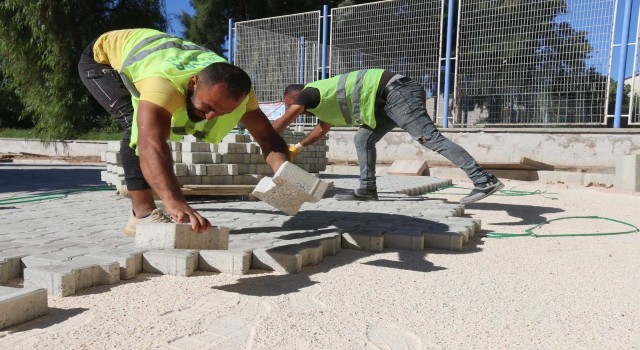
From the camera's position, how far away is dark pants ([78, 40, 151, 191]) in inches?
115

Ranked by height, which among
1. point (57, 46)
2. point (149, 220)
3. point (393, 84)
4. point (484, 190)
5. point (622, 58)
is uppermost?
point (57, 46)

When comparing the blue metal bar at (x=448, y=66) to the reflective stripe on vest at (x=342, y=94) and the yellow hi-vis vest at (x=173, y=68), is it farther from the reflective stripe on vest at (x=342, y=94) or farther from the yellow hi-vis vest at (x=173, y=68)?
the yellow hi-vis vest at (x=173, y=68)

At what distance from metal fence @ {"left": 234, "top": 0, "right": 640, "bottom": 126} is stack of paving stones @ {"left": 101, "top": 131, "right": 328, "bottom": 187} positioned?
545 centimetres

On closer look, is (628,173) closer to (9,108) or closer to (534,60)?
(534,60)

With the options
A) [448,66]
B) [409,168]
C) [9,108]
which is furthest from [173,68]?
[9,108]

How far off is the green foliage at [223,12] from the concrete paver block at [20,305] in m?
20.5

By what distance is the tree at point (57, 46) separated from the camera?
15.1 metres

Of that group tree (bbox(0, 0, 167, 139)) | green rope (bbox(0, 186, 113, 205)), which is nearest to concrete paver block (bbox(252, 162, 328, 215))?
green rope (bbox(0, 186, 113, 205))

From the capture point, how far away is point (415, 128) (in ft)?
14.4

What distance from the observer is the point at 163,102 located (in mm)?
2287

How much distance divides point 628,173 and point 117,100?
731 cm

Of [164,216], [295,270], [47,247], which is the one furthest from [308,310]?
[47,247]

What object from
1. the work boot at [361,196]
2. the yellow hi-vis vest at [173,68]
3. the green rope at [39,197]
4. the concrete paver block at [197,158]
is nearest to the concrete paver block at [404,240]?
the yellow hi-vis vest at [173,68]

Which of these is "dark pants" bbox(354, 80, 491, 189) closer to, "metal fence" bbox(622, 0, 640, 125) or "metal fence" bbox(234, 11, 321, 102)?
"metal fence" bbox(622, 0, 640, 125)
